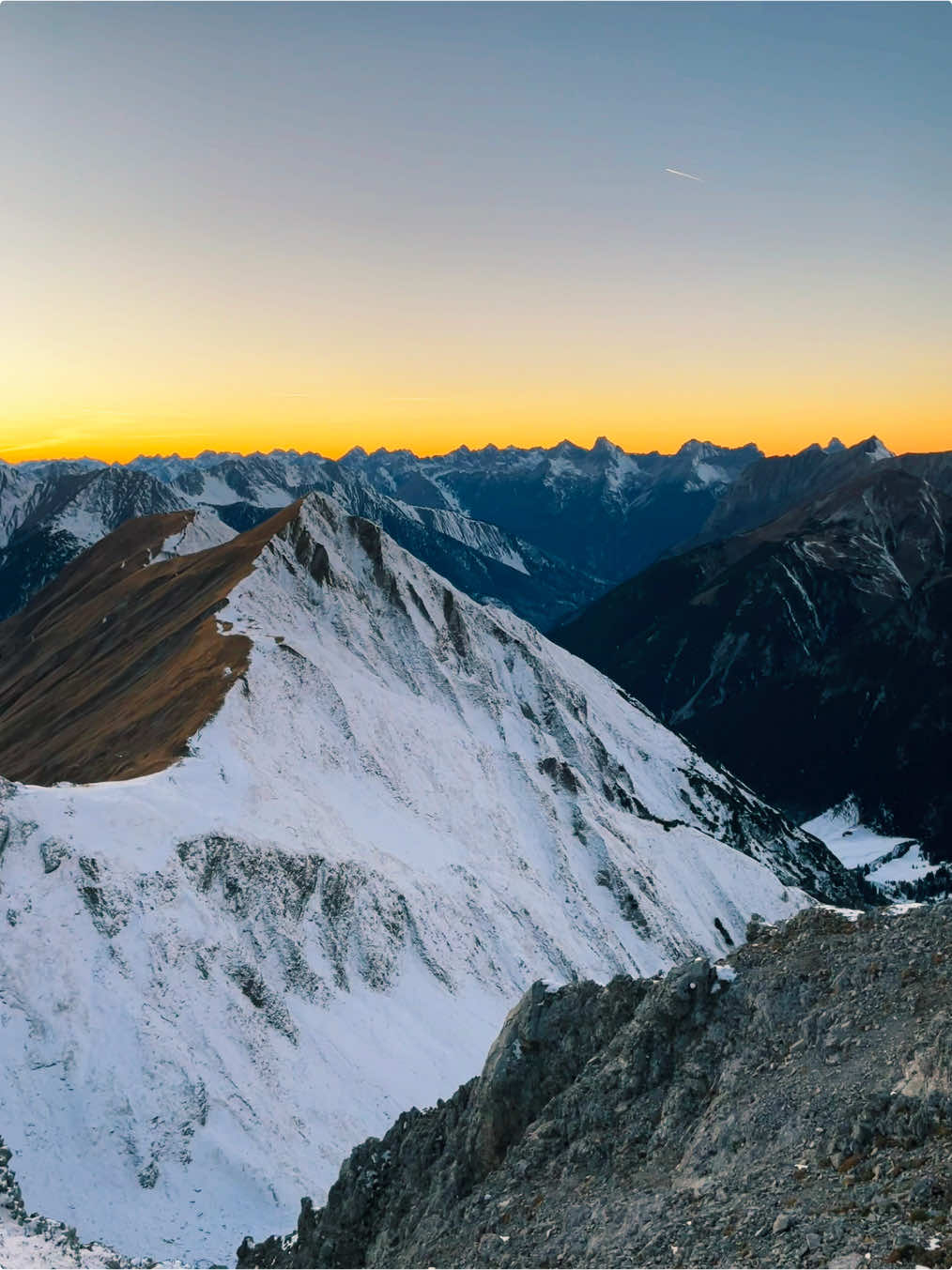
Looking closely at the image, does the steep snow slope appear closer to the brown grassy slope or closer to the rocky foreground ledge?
the rocky foreground ledge

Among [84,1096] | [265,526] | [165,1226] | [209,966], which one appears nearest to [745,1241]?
[165,1226]

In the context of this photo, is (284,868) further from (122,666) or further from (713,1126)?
(713,1126)

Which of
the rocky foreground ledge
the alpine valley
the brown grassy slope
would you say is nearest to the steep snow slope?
the alpine valley

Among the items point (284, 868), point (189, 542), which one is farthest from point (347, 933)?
point (189, 542)

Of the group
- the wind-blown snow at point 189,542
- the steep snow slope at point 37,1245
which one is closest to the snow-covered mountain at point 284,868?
the steep snow slope at point 37,1245

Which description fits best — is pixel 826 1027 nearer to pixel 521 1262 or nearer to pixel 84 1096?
pixel 521 1262

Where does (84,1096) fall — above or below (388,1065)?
above

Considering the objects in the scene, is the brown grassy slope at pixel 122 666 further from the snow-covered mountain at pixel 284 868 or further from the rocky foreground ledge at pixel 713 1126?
the rocky foreground ledge at pixel 713 1126
